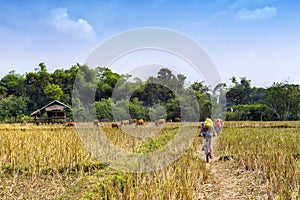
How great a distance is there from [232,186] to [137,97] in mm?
15479

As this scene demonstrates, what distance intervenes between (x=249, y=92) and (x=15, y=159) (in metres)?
43.4

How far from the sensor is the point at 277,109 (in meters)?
32.2

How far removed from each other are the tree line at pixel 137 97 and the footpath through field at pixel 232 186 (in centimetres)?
950

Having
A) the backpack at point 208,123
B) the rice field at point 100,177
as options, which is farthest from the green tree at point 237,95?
the rice field at point 100,177

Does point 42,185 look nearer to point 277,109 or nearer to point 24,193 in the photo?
point 24,193

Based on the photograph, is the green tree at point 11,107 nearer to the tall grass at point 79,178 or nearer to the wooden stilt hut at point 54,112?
the wooden stilt hut at point 54,112

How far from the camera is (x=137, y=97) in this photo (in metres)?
19.9

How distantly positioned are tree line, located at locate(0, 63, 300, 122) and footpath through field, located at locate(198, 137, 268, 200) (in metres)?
9.50

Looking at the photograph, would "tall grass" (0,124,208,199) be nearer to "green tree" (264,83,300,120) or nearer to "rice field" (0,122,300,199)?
"rice field" (0,122,300,199)

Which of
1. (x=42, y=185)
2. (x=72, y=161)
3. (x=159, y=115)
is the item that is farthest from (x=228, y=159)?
(x=159, y=115)

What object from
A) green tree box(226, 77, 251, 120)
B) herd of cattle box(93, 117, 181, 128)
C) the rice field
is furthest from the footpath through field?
green tree box(226, 77, 251, 120)

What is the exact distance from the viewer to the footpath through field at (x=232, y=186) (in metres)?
4.04

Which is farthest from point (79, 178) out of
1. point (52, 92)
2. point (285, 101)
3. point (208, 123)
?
point (285, 101)

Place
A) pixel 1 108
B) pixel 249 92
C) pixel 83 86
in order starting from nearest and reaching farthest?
pixel 83 86 < pixel 1 108 < pixel 249 92
